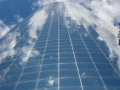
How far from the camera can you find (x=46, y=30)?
4428 centimetres

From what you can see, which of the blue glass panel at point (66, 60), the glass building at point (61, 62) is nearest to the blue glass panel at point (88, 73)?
the glass building at point (61, 62)

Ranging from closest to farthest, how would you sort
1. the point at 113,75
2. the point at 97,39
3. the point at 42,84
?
the point at 42,84
the point at 113,75
the point at 97,39

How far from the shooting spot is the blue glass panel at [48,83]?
22703 mm

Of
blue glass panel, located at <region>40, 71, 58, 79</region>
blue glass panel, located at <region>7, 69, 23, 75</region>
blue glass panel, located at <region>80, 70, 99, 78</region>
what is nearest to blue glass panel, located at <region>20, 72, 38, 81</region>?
blue glass panel, located at <region>40, 71, 58, 79</region>

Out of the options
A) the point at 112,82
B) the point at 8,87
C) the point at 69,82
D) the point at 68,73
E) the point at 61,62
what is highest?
the point at 61,62

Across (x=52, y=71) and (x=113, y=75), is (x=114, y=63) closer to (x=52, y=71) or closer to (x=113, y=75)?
(x=113, y=75)

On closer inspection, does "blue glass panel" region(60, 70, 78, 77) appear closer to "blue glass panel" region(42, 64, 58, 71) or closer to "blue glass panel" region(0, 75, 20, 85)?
"blue glass panel" region(42, 64, 58, 71)

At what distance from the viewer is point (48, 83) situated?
76.2 feet

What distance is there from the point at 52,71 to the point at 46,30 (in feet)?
64.9

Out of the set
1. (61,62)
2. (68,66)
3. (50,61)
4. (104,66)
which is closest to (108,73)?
(104,66)

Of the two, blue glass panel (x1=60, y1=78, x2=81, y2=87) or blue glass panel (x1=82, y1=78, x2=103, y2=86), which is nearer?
blue glass panel (x1=60, y1=78, x2=81, y2=87)

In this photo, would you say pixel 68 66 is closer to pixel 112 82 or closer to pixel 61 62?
pixel 61 62

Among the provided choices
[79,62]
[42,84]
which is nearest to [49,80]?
[42,84]

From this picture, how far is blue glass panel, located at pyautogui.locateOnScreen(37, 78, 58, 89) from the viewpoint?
2270 centimetres
